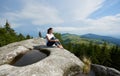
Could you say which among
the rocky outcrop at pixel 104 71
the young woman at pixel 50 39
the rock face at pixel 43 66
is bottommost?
the rocky outcrop at pixel 104 71

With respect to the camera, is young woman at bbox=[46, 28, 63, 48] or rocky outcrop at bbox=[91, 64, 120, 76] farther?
young woman at bbox=[46, 28, 63, 48]

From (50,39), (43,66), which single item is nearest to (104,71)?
(50,39)

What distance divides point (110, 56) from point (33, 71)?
291ft

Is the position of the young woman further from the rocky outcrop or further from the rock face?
the rocky outcrop

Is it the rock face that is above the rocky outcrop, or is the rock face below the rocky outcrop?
above

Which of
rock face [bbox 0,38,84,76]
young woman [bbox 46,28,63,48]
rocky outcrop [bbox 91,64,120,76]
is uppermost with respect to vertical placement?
young woman [bbox 46,28,63,48]

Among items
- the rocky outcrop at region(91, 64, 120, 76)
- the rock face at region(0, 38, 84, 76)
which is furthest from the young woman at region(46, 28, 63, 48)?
the rocky outcrop at region(91, 64, 120, 76)

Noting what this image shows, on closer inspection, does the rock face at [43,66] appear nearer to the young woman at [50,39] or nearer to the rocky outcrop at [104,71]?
the young woman at [50,39]

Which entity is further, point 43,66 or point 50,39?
point 50,39

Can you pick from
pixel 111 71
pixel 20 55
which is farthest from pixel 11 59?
pixel 111 71

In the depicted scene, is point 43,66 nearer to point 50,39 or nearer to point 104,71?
point 50,39

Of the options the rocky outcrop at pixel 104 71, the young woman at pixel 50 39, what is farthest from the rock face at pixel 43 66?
the rocky outcrop at pixel 104 71

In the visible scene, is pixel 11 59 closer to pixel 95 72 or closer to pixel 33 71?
pixel 33 71

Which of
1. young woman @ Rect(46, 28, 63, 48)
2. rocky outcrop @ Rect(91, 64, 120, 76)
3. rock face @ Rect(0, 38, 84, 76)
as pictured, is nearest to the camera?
rock face @ Rect(0, 38, 84, 76)
